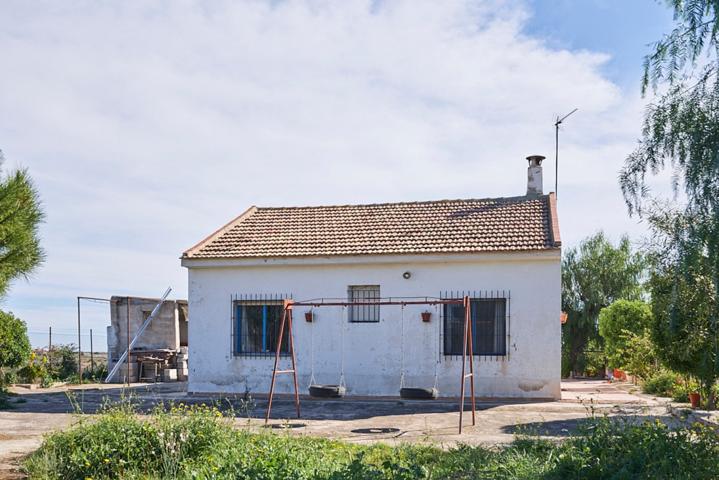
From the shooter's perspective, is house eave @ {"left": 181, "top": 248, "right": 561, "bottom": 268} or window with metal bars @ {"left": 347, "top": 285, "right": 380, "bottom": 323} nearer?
house eave @ {"left": 181, "top": 248, "right": 561, "bottom": 268}

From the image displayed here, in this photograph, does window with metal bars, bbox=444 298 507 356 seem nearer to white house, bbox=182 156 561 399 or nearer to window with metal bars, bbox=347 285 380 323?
white house, bbox=182 156 561 399

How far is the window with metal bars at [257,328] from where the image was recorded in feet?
55.1

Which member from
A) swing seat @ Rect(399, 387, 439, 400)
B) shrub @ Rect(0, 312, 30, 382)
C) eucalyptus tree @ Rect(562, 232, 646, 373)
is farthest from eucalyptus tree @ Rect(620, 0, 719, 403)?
eucalyptus tree @ Rect(562, 232, 646, 373)

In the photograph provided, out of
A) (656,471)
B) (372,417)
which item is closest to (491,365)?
(372,417)

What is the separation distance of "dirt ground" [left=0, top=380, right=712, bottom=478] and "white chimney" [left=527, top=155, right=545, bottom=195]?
5.02m

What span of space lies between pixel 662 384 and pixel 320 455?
38.5 ft

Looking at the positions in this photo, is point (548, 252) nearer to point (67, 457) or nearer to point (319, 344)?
point (319, 344)

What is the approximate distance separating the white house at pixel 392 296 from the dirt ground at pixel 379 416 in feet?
2.45

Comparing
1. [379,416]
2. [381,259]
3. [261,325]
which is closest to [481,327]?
[381,259]

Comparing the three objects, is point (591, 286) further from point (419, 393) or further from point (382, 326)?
point (419, 393)

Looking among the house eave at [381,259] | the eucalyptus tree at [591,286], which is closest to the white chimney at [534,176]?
the house eave at [381,259]

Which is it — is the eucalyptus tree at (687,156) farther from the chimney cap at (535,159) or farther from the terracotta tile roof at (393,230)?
the chimney cap at (535,159)

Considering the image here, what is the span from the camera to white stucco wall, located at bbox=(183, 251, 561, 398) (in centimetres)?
1526

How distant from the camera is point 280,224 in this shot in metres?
19.0
